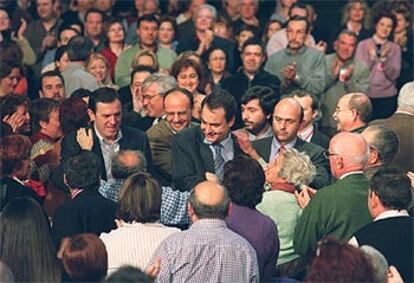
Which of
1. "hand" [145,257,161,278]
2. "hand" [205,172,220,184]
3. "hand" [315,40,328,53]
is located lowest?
"hand" [145,257,161,278]

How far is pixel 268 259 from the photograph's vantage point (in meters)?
8.70

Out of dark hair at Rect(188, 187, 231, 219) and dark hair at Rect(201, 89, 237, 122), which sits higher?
dark hair at Rect(201, 89, 237, 122)

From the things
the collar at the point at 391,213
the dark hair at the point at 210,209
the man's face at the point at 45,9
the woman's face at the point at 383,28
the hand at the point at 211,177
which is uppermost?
the man's face at the point at 45,9

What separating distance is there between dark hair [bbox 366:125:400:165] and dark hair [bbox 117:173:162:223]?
6.66 feet

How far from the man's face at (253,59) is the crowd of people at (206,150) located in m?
0.01

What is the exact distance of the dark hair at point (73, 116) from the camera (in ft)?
36.8

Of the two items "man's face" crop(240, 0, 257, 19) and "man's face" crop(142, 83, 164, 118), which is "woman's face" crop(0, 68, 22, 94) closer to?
"man's face" crop(142, 83, 164, 118)

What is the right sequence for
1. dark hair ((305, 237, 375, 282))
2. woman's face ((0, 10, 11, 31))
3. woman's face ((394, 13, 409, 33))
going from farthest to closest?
woman's face ((394, 13, 409, 33))
woman's face ((0, 10, 11, 31))
dark hair ((305, 237, 375, 282))

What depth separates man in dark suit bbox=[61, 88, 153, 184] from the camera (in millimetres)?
10781

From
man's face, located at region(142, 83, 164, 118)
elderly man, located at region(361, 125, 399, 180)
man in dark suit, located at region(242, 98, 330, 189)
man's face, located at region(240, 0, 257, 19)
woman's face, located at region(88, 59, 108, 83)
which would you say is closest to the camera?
elderly man, located at region(361, 125, 399, 180)

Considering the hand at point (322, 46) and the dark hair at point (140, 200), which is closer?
the dark hair at point (140, 200)

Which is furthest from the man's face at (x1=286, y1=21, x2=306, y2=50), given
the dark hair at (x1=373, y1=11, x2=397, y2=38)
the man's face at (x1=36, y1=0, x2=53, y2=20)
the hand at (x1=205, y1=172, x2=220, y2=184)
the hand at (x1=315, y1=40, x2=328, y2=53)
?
the hand at (x1=205, y1=172, x2=220, y2=184)

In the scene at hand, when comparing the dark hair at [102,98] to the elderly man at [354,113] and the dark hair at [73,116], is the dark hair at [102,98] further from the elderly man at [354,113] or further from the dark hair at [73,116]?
the elderly man at [354,113]

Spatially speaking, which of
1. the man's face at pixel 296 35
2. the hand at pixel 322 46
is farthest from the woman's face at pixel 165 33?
the hand at pixel 322 46
